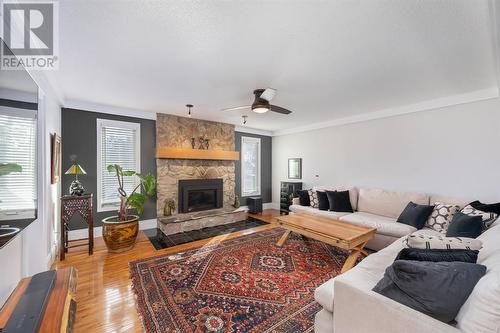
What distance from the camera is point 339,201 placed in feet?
13.7

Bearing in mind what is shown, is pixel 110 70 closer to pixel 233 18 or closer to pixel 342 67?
pixel 233 18

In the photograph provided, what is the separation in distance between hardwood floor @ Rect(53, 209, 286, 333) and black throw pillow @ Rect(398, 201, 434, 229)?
3.10 meters

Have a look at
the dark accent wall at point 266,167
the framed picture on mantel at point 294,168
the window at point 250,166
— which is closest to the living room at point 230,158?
the framed picture on mantel at point 294,168

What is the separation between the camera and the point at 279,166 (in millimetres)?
6512

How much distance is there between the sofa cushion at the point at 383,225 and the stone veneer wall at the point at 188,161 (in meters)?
3.09

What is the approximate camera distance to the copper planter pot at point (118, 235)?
126 inches

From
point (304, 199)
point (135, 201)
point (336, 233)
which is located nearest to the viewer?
point (336, 233)

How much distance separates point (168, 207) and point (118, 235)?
4.34ft

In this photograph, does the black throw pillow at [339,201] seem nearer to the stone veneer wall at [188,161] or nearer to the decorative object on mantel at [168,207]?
the stone veneer wall at [188,161]

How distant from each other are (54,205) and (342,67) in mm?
4478

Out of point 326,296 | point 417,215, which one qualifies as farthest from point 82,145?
point 417,215

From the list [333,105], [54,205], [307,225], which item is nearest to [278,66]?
[333,105]

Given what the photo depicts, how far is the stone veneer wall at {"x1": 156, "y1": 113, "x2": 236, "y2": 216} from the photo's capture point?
14.9ft

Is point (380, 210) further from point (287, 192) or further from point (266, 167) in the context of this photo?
point (266, 167)
